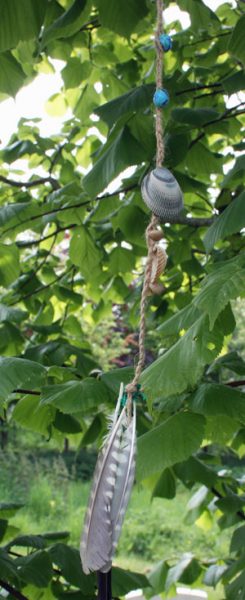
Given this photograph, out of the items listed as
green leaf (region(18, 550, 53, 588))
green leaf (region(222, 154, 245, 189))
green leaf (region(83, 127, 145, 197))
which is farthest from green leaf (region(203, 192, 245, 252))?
green leaf (region(18, 550, 53, 588))

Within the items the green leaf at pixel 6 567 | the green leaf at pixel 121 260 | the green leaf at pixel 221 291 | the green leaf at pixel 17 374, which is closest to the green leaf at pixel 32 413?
the green leaf at pixel 17 374

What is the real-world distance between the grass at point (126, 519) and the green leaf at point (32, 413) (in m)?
4.02

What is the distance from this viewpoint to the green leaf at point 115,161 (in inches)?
59.6

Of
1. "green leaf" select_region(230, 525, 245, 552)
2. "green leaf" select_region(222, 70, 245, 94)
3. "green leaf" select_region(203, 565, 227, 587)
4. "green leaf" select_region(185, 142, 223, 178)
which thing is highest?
"green leaf" select_region(222, 70, 245, 94)

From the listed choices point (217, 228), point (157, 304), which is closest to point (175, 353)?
point (217, 228)

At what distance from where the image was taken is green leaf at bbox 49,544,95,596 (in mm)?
1654

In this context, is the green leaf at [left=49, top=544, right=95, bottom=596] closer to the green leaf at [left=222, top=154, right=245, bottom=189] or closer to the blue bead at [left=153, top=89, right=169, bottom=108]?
the green leaf at [left=222, top=154, right=245, bottom=189]

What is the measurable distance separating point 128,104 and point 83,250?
0.67m

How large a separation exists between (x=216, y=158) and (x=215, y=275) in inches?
39.2

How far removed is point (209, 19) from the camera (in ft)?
5.00

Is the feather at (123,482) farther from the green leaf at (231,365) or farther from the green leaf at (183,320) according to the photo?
the green leaf at (231,365)

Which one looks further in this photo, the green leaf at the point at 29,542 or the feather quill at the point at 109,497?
the green leaf at the point at 29,542

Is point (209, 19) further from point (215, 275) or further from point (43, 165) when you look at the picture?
point (43, 165)

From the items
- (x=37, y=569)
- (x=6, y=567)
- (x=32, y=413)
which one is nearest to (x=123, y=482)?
(x=32, y=413)
